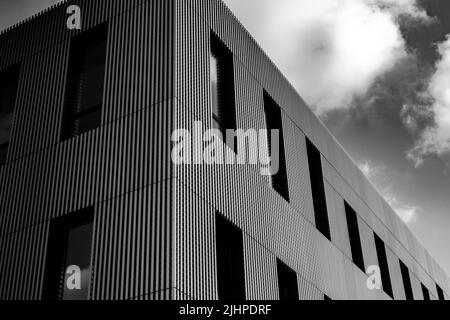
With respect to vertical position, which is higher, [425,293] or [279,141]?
[279,141]

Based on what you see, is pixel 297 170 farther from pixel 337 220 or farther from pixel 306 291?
pixel 306 291

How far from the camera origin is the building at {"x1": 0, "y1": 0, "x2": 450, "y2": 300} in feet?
41.2

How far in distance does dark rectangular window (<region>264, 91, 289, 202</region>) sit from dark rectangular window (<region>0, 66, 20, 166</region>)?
7.15 meters

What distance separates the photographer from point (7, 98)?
18188 mm

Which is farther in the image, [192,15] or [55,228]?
[192,15]

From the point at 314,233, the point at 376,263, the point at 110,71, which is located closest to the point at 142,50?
the point at 110,71

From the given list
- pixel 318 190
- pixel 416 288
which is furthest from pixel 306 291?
pixel 416 288

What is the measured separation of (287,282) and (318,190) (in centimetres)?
507

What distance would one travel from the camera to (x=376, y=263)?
24750 millimetres

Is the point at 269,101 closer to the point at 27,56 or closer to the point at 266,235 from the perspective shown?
the point at 266,235

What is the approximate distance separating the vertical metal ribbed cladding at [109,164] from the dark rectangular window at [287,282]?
4933 mm

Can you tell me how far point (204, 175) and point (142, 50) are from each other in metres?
3.37

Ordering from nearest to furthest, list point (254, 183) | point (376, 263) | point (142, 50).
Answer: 1. point (142, 50)
2. point (254, 183)
3. point (376, 263)

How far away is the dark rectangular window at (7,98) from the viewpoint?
700 inches
